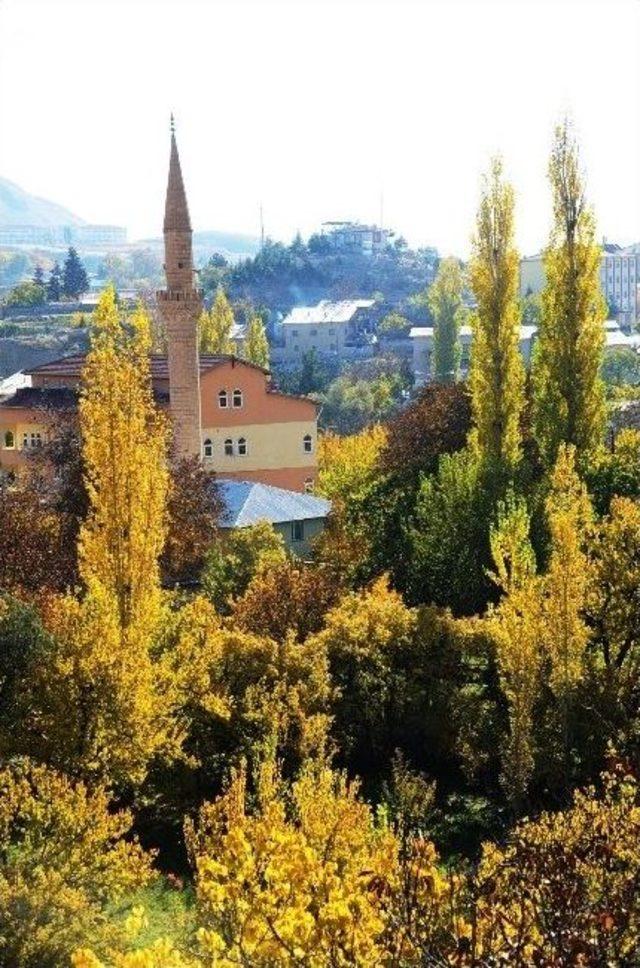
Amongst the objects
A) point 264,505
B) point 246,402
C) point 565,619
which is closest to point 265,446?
point 246,402

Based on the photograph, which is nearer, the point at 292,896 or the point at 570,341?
the point at 292,896

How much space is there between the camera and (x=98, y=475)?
16.8 metres

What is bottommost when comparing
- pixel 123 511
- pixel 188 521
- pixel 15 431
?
pixel 188 521

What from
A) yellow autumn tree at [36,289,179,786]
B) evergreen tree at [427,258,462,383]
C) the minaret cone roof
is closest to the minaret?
the minaret cone roof

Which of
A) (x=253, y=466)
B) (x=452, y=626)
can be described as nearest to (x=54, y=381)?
(x=253, y=466)

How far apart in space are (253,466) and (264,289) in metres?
82.9

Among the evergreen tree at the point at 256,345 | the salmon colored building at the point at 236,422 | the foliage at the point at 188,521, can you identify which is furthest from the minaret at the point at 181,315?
the evergreen tree at the point at 256,345

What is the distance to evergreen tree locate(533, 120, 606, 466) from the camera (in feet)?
79.8

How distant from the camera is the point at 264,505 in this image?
2802 cm

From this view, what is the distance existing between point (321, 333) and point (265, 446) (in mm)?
66697

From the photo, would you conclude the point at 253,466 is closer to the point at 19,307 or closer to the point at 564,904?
the point at 564,904

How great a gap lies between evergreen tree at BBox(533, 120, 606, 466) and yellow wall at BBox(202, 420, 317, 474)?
11953mm

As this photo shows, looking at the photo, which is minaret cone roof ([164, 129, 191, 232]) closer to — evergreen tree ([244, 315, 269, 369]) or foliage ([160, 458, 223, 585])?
foliage ([160, 458, 223, 585])

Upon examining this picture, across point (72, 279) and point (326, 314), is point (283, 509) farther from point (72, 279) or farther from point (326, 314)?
point (72, 279)
